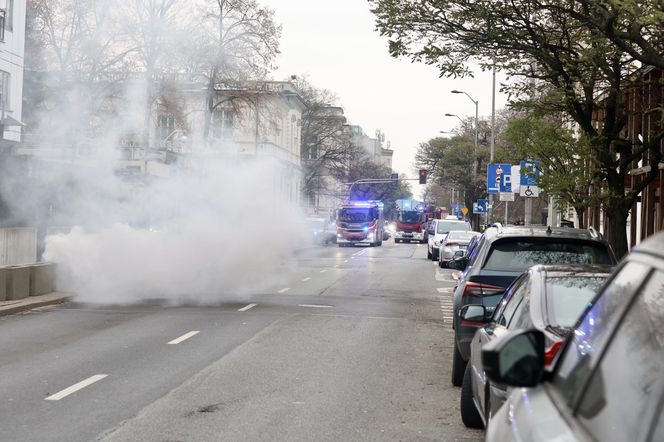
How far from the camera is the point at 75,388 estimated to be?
851 centimetres

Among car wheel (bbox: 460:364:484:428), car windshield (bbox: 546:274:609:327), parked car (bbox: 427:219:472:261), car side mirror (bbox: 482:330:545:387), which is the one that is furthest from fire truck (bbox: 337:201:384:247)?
car side mirror (bbox: 482:330:545:387)

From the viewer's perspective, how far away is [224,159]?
76.8 feet

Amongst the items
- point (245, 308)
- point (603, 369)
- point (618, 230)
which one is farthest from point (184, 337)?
point (603, 369)

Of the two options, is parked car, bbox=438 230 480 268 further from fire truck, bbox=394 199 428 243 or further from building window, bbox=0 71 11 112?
→ fire truck, bbox=394 199 428 243

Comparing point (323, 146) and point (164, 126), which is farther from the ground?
point (323, 146)

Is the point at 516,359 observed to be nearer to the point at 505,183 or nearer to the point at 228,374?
the point at 228,374

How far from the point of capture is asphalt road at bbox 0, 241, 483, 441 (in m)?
7.04

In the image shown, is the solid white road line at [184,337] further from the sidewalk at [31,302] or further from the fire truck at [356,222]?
the fire truck at [356,222]

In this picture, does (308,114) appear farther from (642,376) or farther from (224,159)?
(642,376)

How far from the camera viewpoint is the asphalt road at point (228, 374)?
704cm

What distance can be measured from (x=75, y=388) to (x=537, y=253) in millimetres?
4615

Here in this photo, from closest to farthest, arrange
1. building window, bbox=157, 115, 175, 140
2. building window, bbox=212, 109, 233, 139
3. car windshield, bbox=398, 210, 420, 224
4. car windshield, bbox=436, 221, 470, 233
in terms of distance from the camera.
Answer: building window, bbox=157, 115, 175, 140 < building window, bbox=212, 109, 233, 139 < car windshield, bbox=436, 221, 470, 233 < car windshield, bbox=398, 210, 420, 224

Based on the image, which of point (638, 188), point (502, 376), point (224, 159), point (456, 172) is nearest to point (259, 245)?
point (224, 159)

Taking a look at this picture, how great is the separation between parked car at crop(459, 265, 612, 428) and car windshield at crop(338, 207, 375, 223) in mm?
49028
